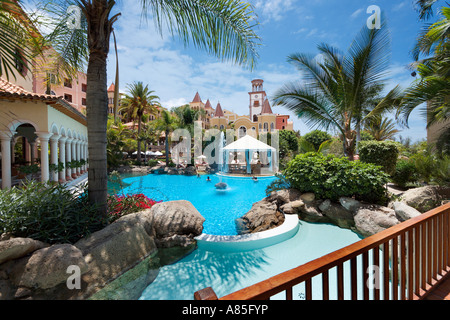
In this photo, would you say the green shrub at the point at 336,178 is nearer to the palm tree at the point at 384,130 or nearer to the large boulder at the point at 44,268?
the large boulder at the point at 44,268

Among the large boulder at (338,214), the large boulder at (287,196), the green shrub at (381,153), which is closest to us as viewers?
the large boulder at (338,214)

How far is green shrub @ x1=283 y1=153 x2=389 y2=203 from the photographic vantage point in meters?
6.84

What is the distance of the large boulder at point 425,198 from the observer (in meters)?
6.00

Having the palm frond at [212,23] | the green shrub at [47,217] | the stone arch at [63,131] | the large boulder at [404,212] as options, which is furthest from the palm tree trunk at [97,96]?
the stone arch at [63,131]

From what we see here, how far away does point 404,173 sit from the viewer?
9.95 m

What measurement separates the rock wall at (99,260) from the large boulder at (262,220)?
2414mm

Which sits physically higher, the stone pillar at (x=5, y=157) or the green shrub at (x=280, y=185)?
the stone pillar at (x=5, y=157)

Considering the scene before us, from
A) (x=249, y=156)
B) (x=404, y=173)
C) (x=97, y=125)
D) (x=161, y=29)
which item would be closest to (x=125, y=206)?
(x=97, y=125)

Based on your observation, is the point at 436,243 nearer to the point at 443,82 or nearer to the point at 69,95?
the point at 443,82

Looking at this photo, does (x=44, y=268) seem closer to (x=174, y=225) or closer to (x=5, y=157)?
(x=174, y=225)

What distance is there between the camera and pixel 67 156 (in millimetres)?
14680

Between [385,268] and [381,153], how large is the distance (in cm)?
842
